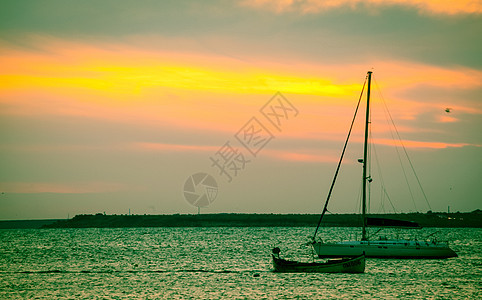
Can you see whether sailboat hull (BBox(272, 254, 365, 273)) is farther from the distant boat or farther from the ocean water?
the ocean water

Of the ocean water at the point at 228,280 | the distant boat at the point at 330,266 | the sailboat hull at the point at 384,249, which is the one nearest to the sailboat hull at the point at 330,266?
the distant boat at the point at 330,266

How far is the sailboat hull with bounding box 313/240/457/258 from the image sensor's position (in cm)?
6388

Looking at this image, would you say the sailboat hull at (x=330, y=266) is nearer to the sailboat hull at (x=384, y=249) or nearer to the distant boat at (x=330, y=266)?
the distant boat at (x=330, y=266)

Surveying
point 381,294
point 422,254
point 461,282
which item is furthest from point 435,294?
point 422,254

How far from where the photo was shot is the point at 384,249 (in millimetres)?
65438

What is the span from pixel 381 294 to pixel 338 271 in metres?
10.7

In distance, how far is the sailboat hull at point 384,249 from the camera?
63875mm

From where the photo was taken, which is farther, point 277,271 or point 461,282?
point 277,271

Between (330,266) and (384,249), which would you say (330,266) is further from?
(384,249)

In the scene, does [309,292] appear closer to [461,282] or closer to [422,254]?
[461,282]

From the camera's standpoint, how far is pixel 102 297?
148 ft

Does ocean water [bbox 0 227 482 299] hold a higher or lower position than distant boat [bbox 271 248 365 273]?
lower

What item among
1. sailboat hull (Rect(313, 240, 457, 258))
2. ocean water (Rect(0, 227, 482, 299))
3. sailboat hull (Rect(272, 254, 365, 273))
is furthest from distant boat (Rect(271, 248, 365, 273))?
sailboat hull (Rect(313, 240, 457, 258))

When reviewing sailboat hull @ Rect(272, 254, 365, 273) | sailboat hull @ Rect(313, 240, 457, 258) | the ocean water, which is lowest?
the ocean water
